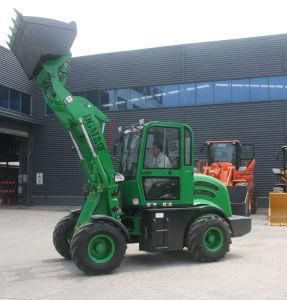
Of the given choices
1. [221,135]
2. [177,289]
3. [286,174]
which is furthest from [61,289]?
[221,135]

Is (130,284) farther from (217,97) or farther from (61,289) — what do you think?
(217,97)

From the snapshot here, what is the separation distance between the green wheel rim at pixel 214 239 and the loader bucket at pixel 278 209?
7.68 m

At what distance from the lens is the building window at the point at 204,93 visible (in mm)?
27422

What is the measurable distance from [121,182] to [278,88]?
17838mm

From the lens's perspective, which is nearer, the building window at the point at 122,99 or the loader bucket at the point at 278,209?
the loader bucket at the point at 278,209

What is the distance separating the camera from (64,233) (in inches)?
412

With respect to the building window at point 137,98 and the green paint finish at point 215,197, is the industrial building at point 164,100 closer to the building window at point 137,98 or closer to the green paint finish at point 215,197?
the building window at point 137,98

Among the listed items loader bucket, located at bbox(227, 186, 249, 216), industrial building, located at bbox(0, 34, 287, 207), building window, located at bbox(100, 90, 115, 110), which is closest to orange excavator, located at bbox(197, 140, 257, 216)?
industrial building, located at bbox(0, 34, 287, 207)

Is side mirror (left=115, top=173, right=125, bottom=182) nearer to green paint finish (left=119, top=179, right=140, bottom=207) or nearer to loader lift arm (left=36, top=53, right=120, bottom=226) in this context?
loader lift arm (left=36, top=53, right=120, bottom=226)

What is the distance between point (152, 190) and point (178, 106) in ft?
Answer: 59.8

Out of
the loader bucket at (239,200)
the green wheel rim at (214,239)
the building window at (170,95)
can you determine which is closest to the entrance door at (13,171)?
the building window at (170,95)

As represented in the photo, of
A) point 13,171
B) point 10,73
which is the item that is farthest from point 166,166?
point 13,171

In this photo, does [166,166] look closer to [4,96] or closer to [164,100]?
[164,100]

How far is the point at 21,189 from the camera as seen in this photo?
31609 mm
